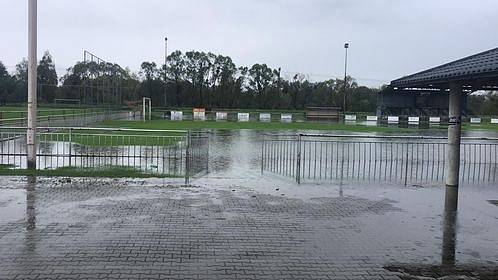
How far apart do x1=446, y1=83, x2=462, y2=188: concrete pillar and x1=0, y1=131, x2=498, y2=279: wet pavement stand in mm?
608

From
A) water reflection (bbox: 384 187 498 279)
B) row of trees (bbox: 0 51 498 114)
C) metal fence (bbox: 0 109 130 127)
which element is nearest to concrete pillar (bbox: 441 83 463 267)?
water reflection (bbox: 384 187 498 279)

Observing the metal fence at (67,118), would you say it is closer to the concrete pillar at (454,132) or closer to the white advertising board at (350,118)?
the concrete pillar at (454,132)

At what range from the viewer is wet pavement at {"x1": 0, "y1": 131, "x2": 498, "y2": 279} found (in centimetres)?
589

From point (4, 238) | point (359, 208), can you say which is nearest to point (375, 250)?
point (359, 208)

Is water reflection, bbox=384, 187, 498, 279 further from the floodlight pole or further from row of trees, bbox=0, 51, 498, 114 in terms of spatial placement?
row of trees, bbox=0, 51, 498, 114

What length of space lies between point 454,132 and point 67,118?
2914cm

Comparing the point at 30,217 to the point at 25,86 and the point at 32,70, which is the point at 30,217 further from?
the point at 25,86

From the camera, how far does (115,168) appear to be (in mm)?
14117

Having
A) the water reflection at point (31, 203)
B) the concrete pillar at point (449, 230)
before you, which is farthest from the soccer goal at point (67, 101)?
the concrete pillar at point (449, 230)

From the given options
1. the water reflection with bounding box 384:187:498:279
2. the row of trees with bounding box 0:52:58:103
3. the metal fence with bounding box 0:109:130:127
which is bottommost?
the water reflection with bounding box 384:187:498:279

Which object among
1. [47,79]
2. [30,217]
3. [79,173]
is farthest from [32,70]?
[47,79]

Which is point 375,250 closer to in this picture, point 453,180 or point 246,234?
point 246,234

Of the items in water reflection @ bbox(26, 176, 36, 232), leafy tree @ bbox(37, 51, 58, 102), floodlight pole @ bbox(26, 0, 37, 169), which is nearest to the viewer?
water reflection @ bbox(26, 176, 36, 232)

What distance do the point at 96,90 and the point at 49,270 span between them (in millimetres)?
47257
